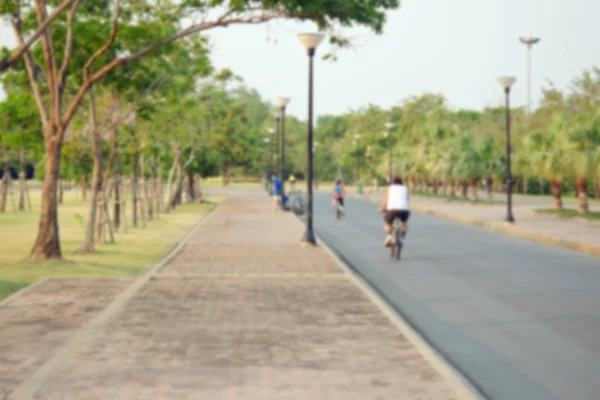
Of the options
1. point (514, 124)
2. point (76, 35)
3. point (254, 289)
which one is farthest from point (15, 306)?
point (514, 124)

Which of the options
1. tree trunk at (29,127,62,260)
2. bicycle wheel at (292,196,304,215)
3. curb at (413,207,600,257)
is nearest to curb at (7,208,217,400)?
tree trunk at (29,127,62,260)

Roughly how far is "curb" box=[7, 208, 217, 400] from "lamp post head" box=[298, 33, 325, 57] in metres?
9.50

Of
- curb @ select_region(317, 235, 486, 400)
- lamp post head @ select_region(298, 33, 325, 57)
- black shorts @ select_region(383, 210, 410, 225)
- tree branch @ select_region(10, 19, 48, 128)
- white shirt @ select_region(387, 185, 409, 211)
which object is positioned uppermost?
lamp post head @ select_region(298, 33, 325, 57)

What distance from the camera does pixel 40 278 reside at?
16359mm

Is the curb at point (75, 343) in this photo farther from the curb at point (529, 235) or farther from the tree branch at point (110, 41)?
the curb at point (529, 235)

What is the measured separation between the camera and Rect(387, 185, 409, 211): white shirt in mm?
19859

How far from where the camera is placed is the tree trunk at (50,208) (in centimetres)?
1834

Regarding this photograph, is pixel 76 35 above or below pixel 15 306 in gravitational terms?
above

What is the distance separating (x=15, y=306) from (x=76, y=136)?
16.3 metres

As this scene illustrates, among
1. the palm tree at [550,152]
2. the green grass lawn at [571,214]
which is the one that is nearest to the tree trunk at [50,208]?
the green grass lawn at [571,214]

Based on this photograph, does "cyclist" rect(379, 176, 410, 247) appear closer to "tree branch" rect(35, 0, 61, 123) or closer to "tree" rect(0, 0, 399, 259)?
"tree" rect(0, 0, 399, 259)

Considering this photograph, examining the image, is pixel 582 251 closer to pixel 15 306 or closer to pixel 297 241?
pixel 297 241

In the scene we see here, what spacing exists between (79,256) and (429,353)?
43.1 ft

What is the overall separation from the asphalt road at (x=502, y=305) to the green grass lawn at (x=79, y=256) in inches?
172
